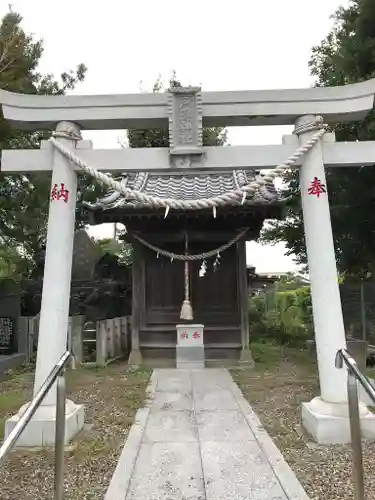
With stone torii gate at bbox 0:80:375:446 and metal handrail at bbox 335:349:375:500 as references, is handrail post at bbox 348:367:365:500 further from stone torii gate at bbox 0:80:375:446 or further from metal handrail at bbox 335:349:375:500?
stone torii gate at bbox 0:80:375:446

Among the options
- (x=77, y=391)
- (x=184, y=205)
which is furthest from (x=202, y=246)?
(x=184, y=205)

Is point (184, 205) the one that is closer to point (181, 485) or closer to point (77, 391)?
point (181, 485)

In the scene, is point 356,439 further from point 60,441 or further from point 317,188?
point 317,188

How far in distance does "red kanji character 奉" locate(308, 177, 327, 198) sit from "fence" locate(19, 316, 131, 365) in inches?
255

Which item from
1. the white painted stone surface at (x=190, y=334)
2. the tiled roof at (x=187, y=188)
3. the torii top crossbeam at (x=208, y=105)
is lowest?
the white painted stone surface at (x=190, y=334)

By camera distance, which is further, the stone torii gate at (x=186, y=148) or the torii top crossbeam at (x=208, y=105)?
the torii top crossbeam at (x=208, y=105)

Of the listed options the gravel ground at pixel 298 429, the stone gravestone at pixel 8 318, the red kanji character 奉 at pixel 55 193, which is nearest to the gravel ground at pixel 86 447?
the gravel ground at pixel 298 429

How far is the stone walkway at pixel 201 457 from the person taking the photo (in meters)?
3.28

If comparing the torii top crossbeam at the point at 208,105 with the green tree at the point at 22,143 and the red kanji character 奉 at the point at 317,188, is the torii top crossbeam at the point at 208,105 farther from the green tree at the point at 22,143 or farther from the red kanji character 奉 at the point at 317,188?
the green tree at the point at 22,143

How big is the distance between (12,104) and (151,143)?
11.6 m

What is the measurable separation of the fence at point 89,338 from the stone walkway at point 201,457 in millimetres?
3816

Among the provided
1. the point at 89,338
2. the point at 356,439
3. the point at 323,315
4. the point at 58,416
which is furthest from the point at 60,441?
the point at 89,338

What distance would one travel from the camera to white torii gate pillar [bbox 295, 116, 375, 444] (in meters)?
4.38

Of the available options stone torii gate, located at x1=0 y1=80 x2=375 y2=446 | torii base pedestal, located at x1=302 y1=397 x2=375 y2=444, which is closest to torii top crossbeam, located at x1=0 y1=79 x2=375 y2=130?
stone torii gate, located at x1=0 y1=80 x2=375 y2=446
